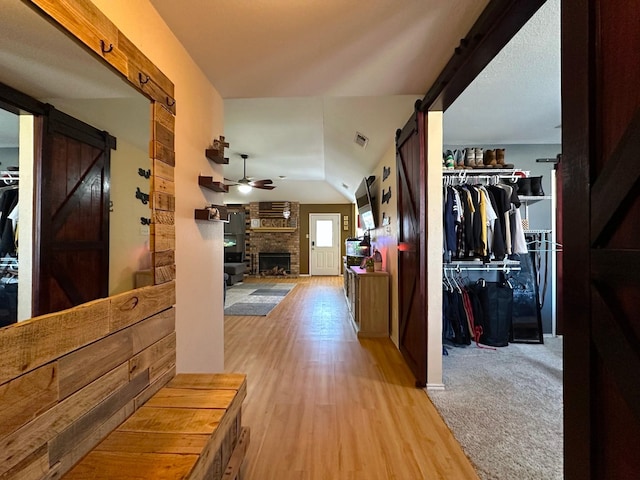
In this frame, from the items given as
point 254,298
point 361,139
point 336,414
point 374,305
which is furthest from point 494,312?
point 254,298

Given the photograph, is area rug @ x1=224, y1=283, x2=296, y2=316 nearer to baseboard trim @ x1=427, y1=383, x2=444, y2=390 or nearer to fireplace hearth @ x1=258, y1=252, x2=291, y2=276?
fireplace hearth @ x1=258, y1=252, x2=291, y2=276

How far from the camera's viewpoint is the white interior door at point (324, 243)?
380 inches

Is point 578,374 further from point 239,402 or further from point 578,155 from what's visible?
point 239,402

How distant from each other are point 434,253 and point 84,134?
213 centimetres

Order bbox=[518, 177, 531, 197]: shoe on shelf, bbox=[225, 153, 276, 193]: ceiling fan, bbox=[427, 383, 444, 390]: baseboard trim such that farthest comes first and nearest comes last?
bbox=[225, 153, 276, 193]: ceiling fan < bbox=[518, 177, 531, 197]: shoe on shelf < bbox=[427, 383, 444, 390]: baseboard trim

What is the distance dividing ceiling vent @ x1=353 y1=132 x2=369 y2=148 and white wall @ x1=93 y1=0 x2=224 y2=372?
6.77 ft

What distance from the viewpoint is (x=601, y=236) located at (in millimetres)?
768

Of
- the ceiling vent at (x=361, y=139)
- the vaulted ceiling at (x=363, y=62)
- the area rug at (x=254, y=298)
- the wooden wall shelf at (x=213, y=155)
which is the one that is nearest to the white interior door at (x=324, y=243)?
the area rug at (x=254, y=298)

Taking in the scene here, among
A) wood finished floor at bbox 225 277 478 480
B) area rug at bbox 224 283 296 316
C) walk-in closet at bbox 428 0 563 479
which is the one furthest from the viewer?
area rug at bbox 224 283 296 316

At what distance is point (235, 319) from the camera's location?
437cm

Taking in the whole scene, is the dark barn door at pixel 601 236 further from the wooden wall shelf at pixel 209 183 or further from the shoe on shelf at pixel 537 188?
the shoe on shelf at pixel 537 188

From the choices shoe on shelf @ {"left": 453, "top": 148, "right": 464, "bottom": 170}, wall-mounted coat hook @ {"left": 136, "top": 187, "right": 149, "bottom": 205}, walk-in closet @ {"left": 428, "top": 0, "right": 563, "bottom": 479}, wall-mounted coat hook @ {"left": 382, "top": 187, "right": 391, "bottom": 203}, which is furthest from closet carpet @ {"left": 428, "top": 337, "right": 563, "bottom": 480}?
wall-mounted coat hook @ {"left": 136, "top": 187, "right": 149, "bottom": 205}

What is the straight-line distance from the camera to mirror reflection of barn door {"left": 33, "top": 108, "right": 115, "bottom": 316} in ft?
2.94

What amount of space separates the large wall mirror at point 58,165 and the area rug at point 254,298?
3.66 metres
